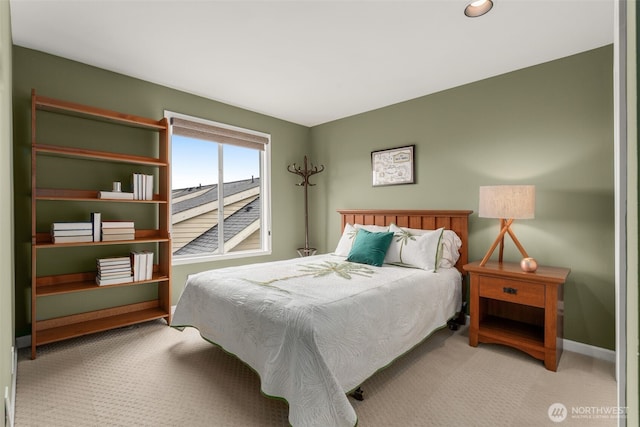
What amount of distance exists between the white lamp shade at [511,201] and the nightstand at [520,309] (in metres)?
0.46

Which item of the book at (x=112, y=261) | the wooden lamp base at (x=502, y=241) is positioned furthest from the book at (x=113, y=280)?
the wooden lamp base at (x=502, y=241)

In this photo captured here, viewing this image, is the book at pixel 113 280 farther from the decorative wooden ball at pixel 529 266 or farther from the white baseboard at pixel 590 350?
the white baseboard at pixel 590 350

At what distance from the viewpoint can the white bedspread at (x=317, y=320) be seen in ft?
4.99

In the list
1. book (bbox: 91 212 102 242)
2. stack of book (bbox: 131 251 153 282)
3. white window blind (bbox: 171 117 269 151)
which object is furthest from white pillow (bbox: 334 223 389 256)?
book (bbox: 91 212 102 242)

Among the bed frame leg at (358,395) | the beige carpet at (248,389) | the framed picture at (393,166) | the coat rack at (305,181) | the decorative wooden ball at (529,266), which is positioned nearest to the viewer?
the beige carpet at (248,389)

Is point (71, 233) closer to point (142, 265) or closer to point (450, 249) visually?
point (142, 265)

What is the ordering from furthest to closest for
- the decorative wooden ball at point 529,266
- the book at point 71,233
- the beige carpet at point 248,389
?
1. the book at point 71,233
2. the decorative wooden ball at point 529,266
3. the beige carpet at point 248,389

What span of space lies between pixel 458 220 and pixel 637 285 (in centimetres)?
277

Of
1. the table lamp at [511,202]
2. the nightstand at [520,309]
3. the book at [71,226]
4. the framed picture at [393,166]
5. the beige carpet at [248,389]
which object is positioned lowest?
the beige carpet at [248,389]

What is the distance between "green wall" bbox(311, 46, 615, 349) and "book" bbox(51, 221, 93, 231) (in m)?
3.16

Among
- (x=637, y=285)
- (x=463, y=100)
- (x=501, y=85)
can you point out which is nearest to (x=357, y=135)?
(x=463, y=100)

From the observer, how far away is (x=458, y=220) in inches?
123

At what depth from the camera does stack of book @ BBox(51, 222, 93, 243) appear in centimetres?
249

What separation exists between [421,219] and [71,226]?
3.35 meters
